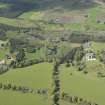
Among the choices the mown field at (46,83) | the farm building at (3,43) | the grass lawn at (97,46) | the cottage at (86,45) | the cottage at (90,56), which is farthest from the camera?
the cottage at (86,45)

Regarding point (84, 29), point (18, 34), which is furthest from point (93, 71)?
point (84, 29)

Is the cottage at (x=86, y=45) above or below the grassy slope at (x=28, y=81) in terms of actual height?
above

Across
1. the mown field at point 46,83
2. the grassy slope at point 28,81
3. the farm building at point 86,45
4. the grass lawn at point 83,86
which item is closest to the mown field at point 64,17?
the farm building at point 86,45

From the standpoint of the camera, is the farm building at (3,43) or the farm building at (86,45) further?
the farm building at (3,43)

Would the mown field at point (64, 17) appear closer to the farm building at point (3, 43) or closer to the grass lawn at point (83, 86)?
the farm building at point (3, 43)

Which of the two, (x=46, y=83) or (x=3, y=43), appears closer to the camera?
(x=46, y=83)

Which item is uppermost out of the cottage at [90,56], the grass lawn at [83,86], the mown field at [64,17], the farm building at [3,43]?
the mown field at [64,17]

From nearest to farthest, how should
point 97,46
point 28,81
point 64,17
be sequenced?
1. point 28,81
2. point 97,46
3. point 64,17

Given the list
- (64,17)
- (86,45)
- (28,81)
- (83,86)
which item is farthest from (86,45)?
(64,17)

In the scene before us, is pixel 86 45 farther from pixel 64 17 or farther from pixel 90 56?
pixel 64 17
